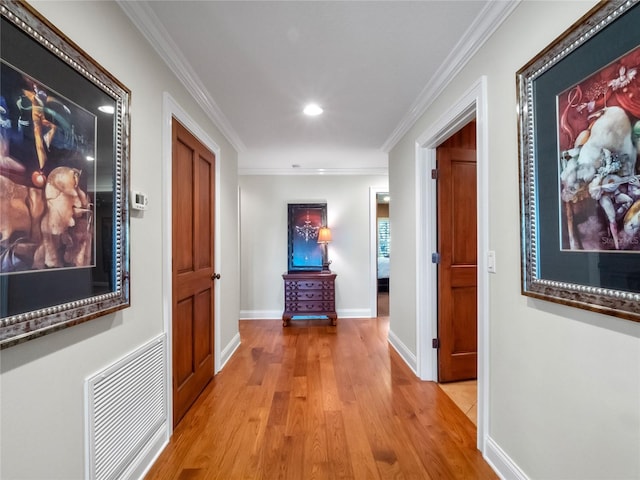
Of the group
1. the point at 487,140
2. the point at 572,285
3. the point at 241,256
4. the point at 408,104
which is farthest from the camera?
the point at 241,256

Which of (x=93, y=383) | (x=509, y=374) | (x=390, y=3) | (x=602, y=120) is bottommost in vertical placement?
(x=509, y=374)

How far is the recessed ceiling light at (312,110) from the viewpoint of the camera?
2471mm

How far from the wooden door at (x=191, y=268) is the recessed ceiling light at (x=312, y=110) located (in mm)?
933

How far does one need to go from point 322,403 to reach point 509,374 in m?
1.29

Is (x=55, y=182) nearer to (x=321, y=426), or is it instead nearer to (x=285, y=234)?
(x=321, y=426)

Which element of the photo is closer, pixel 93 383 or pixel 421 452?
pixel 93 383

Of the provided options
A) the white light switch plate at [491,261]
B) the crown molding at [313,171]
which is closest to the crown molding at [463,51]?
the white light switch plate at [491,261]

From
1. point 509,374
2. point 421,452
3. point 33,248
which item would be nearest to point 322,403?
point 421,452

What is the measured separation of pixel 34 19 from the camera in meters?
0.92

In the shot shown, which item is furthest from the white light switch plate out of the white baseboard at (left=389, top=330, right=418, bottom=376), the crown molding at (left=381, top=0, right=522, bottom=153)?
the white baseboard at (left=389, top=330, right=418, bottom=376)

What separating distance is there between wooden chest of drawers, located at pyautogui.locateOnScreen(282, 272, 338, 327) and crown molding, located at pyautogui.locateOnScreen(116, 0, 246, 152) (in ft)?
7.76

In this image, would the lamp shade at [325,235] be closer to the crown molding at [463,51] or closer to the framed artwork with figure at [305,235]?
the framed artwork with figure at [305,235]

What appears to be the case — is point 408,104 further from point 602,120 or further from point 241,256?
point 241,256

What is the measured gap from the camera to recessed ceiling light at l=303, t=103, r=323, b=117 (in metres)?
2.47
